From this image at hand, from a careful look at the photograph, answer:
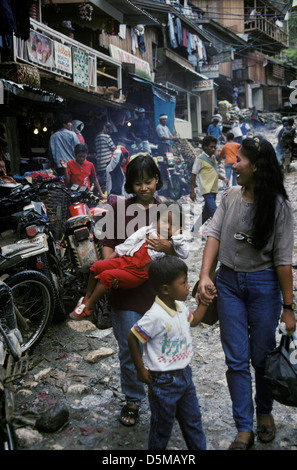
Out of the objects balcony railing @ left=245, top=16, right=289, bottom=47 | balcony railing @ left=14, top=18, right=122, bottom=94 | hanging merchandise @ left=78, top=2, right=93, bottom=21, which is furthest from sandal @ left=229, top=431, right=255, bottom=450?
balcony railing @ left=245, top=16, right=289, bottom=47

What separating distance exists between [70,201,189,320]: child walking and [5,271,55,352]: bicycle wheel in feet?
5.14

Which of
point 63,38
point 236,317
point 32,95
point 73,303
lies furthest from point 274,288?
point 63,38

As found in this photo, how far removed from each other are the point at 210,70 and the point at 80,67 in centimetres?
1776

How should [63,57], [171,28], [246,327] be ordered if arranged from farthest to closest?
[171,28], [63,57], [246,327]

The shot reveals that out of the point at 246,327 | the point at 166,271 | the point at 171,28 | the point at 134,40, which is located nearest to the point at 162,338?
the point at 166,271

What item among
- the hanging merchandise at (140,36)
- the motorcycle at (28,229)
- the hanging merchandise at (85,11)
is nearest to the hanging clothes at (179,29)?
the hanging merchandise at (140,36)

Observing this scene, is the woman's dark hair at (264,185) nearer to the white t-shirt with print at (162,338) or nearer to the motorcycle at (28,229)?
the white t-shirt with print at (162,338)

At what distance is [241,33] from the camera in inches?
1503

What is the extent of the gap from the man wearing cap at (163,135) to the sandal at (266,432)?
13.4 meters

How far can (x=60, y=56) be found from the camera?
1050 cm

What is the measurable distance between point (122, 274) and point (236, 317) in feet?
2.64

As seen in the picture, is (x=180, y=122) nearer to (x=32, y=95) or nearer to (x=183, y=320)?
(x=32, y=95)

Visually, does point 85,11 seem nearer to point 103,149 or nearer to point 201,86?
point 103,149

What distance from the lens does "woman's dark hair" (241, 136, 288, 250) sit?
275cm
